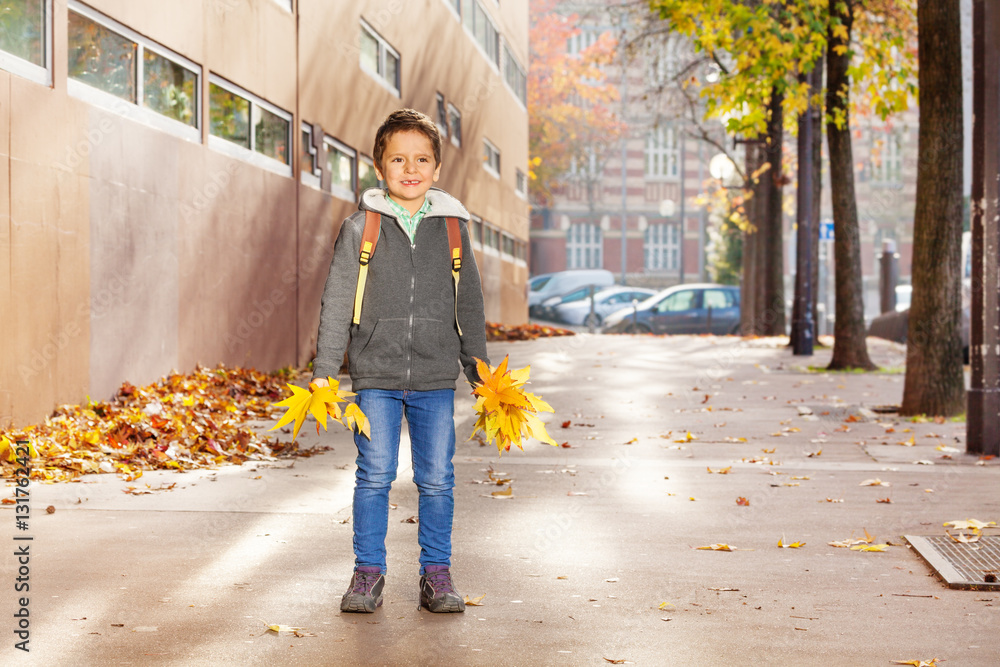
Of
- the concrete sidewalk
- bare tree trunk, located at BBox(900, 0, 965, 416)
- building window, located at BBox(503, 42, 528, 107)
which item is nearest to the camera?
the concrete sidewalk

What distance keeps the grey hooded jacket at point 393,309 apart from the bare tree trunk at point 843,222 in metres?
11.8

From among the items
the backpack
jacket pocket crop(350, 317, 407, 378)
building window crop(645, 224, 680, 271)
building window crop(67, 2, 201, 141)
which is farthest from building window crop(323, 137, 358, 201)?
building window crop(645, 224, 680, 271)

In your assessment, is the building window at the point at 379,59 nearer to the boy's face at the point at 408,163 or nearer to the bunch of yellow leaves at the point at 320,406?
the boy's face at the point at 408,163

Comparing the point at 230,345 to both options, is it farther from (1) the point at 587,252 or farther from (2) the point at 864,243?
(2) the point at 864,243

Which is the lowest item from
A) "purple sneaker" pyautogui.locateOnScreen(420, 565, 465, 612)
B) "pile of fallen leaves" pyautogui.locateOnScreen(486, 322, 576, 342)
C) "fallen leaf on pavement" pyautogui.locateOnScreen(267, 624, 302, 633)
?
"fallen leaf on pavement" pyautogui.locateOnScreen(267, 624, 302, 633)

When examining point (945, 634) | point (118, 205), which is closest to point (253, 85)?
point (118, 205)

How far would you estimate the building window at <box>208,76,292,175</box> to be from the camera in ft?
41.5

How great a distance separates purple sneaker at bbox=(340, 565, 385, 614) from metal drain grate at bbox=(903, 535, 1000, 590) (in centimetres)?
231

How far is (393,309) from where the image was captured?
14.8 ft

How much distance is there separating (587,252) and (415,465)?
195 ft

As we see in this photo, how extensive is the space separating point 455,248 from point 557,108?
48425 mm

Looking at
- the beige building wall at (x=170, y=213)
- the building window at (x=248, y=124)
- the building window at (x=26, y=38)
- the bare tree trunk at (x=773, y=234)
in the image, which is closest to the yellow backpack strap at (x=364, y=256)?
the beige building wall at (x=170, y=213)

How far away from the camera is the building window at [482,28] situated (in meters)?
26.4

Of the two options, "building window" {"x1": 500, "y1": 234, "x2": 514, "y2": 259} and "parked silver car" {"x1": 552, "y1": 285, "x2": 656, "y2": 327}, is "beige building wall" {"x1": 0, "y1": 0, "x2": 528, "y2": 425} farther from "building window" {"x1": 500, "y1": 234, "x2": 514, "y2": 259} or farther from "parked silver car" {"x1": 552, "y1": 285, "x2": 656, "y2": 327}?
"parked silver car" {"x1": 552, "y1": 285, "x2": 656, "y2": 327}
